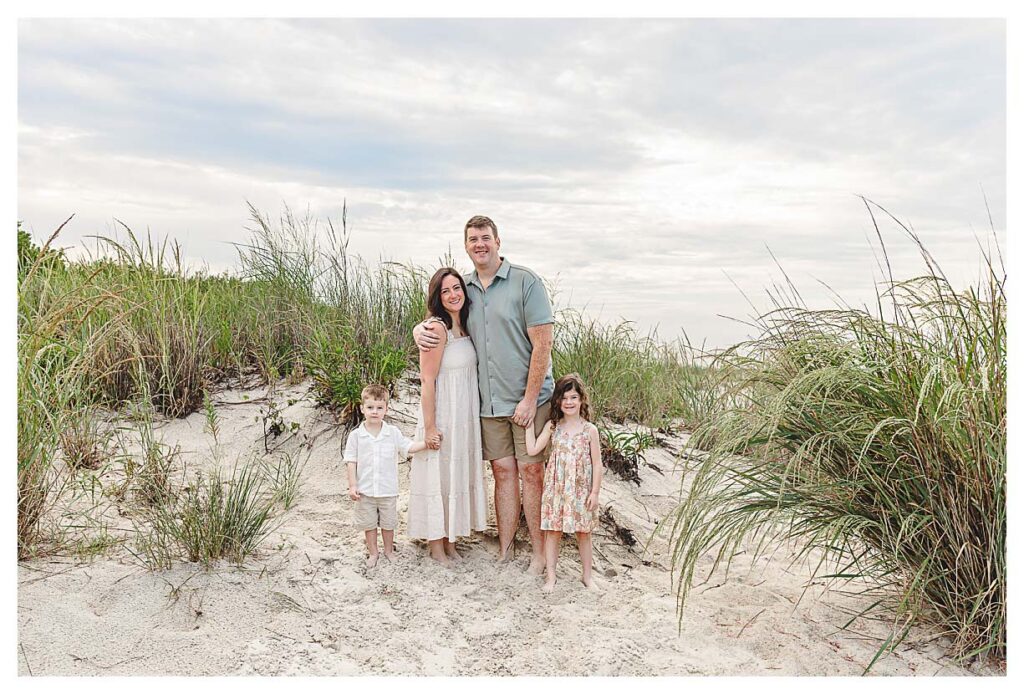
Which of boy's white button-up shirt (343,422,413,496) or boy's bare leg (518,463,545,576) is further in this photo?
boy's bare leg (518,463,545,576)

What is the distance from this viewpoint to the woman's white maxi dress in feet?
15.8

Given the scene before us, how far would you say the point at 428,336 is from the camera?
4750 mm

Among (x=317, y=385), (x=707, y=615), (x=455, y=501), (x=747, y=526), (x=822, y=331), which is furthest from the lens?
(x=317, y=385)

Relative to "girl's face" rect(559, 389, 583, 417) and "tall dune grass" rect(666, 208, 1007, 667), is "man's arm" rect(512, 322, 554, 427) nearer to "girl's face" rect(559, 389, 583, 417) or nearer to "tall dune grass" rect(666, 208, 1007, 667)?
"girl's face" rect(559, 389, 583, 417)

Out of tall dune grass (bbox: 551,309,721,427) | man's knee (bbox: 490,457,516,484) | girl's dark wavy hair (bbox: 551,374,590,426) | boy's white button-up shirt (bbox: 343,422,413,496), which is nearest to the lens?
boy's white button-up shirt (bbox: 343,422,413,496)

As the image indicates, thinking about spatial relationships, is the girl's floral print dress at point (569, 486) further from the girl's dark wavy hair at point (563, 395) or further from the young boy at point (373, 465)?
the young boy at point (373, 465)

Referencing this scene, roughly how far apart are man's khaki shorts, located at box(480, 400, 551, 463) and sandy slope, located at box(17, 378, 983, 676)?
0.65m

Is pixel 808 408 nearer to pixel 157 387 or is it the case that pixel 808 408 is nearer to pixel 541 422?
pixel 541 422

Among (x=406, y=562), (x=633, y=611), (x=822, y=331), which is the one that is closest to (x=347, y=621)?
(x=406, y=562)

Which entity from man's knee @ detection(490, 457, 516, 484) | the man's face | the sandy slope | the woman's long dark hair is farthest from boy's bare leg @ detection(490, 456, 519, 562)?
the man's face

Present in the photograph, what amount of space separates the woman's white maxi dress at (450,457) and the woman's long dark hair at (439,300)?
0.31ft

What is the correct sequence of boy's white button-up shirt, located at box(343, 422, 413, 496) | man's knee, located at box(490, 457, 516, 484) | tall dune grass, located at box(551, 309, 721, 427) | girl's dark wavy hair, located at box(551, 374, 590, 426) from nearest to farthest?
boy's white button-up shirt, located at box(343, 422, 413, 496) → girl's dark wavy hair, located at box(551, 374, 590, 426) → man's knee, located at box(490, 457, 516, 484) → tall dune grass, located at box(551, 309, 721, 427)

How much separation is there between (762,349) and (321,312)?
14.3ft

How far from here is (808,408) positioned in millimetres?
3891
